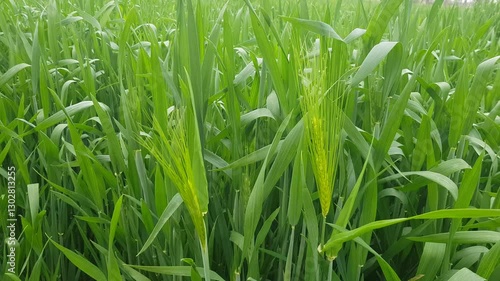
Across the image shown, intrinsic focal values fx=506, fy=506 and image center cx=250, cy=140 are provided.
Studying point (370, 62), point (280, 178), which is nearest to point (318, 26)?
point (370, 62)

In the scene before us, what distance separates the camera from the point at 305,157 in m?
0.54

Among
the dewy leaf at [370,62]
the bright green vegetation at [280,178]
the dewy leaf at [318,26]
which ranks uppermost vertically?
the dewy leaf at [318,26]

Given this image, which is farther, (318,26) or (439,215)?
(318,26)

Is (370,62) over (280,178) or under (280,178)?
over

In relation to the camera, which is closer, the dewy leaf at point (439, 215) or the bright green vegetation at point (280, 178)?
the dewy leaf at point (439, 215)

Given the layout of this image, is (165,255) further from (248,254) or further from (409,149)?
(409,149)

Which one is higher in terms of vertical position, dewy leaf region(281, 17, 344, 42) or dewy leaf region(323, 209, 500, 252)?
dewy leaf region(281, 17, 344, 42)

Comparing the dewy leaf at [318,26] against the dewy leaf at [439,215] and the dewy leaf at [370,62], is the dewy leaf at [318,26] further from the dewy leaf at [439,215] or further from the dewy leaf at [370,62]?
the dewy leaf at [439,215]

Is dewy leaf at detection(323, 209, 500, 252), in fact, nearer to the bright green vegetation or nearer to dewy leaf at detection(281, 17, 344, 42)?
the bright green vegetation

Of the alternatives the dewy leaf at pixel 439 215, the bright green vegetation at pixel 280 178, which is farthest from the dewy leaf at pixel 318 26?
the dewy leaf at pixel 439 215

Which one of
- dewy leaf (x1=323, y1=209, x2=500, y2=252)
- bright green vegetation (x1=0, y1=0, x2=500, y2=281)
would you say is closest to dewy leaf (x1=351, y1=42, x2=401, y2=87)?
bright green vegetation (x1=0, y1=0, x2=500, y2=281)

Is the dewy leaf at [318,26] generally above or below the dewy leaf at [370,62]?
above

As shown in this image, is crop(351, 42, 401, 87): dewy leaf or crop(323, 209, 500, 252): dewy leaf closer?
crop(323, 209, 500, 252): dewy leaf

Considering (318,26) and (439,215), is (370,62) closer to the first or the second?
(318,26)
